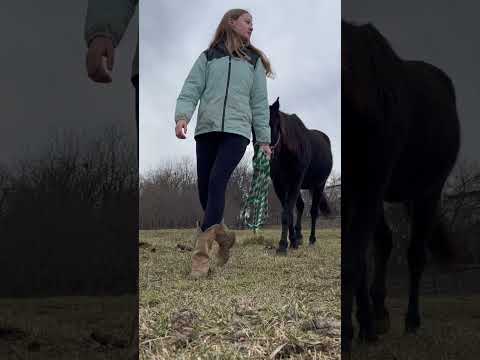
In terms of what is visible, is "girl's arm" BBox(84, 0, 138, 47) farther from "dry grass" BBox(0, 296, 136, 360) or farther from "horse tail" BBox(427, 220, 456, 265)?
"horse tail" BBox(427, 220, 456, 265)

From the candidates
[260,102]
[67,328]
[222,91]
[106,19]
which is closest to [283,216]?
[260,102]

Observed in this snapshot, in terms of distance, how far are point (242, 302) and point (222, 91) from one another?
914 millimetres

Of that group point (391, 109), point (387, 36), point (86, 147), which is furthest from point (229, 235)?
point (387, 36)

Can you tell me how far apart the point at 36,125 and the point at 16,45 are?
0.33 metres

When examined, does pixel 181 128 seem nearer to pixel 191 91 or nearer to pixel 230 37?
pixel 191 91

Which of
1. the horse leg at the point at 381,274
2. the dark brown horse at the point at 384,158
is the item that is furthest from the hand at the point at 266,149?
the horse leg at the point at 381,274

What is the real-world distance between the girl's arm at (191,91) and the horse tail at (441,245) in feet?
3.72

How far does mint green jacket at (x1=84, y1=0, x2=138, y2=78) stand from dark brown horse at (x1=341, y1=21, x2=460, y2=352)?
34.5 inches

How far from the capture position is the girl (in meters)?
2.56

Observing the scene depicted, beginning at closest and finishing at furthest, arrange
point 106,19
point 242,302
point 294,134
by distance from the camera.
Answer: point 106,19 → point 242,302 → point 294,134

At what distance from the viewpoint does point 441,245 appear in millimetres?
2375

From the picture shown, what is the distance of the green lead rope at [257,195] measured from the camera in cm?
269

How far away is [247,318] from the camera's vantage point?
2.49 metres

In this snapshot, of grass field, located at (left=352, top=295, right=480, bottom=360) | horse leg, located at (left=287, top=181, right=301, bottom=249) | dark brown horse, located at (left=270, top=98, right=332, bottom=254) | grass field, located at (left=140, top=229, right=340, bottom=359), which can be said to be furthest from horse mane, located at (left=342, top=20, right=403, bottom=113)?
grass field, located at (left=352, top=295, right=480, bottom=360)
